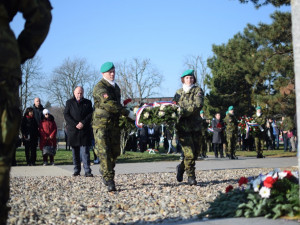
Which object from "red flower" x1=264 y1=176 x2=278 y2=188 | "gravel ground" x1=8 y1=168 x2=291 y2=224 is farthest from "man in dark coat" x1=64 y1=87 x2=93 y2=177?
"red flower" x1=264 y1=176 x2=278 y2=188

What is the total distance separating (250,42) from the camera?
2742 cm

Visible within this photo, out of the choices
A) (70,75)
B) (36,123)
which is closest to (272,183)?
(36,123)

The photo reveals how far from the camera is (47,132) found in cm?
1507

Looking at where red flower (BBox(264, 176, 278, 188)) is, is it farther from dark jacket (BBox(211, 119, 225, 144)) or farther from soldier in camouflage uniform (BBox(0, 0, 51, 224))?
dark jacket (BBox(211, 119, 225, 144))

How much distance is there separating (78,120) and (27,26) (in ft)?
26.2

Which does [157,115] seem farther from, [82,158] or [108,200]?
[82,158]

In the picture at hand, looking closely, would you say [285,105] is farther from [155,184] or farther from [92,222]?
[92,222]

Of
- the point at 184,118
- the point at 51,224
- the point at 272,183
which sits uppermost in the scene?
the point at 184,118

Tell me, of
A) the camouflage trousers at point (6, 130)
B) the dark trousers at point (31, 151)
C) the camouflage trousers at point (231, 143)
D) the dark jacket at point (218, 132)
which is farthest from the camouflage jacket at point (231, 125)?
the camouflage trousers at point (6, 130)

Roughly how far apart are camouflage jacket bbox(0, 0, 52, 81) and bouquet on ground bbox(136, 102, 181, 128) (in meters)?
4.45

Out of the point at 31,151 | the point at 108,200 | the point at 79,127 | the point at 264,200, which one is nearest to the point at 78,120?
the point at 79,127

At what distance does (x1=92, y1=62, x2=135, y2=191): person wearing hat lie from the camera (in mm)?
8031

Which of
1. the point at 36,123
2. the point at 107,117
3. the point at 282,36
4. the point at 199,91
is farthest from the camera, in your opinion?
the point at 282,36

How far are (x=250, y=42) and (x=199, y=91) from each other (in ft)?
64.8
